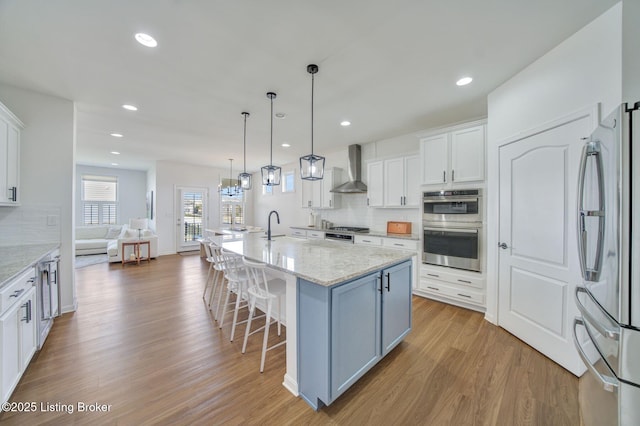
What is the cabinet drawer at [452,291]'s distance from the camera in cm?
303

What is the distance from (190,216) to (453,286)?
7479mm

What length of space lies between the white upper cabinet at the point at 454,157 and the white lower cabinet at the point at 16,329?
435cm

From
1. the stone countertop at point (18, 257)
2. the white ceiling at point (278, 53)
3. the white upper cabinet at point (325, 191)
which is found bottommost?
the stone countertop at point (18, 257)

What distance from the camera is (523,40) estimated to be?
1897mm

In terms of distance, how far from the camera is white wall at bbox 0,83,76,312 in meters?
2.71

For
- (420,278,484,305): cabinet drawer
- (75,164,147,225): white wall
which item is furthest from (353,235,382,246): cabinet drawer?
→ (75,164,147,225): white wall

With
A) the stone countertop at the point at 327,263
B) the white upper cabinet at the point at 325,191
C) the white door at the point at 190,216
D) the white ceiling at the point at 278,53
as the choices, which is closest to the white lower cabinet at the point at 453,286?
the stone countertop at the point at 327,263

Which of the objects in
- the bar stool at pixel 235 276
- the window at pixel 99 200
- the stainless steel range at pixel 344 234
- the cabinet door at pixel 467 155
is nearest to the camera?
the bar stool at pixel 235 276

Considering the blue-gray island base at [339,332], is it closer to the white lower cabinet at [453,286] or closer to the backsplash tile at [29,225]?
the white lower cabinet at [453,286]

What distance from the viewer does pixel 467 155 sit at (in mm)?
3100

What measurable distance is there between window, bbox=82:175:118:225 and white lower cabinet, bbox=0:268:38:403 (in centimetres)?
771

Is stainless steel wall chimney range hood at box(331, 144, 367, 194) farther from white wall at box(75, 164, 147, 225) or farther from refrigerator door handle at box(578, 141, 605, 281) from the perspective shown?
white wall at box(75, 164, 147, 225)

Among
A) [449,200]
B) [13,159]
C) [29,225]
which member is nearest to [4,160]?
[13,159]

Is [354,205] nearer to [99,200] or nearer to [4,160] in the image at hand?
[4,160]
